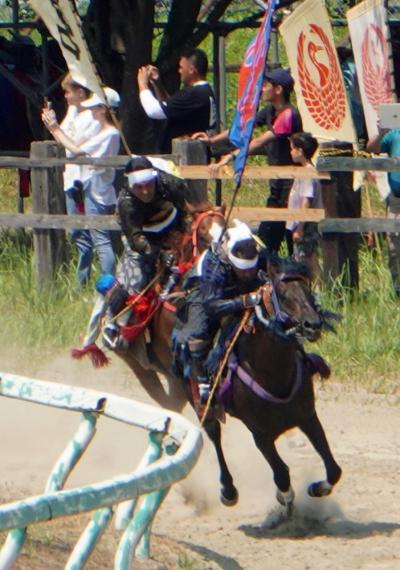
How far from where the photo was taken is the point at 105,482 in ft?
11.9

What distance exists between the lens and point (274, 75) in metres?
11.5

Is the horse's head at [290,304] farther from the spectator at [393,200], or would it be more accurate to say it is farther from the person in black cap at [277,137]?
the person in black cap at [277,137]

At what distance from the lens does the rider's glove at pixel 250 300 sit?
6793mm

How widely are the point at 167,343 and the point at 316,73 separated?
405 cm

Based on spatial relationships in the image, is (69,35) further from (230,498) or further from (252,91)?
(230,498)

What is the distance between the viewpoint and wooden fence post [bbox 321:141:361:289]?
36.0 feet

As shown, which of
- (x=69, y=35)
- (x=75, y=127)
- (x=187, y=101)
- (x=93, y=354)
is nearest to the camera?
(x=69, y=35)

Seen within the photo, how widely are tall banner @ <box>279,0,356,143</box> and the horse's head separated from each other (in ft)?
14.9

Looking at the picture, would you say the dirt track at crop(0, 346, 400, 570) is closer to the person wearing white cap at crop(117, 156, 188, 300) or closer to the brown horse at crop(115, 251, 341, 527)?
the brown horse at crop(115, 251, 341, 527)

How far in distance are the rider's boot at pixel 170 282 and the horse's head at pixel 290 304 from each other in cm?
118

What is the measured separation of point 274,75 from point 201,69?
1.08 metres

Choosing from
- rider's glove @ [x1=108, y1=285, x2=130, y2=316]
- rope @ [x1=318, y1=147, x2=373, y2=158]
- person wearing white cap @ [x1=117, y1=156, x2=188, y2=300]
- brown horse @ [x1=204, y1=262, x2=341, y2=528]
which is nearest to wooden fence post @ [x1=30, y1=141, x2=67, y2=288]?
rope @ [x1=318, y1=147, x2=373, y2=158]

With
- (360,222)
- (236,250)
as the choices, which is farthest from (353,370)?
(236,250)

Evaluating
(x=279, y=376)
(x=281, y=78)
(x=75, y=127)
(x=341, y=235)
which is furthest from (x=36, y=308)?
(x=279, y=376)
